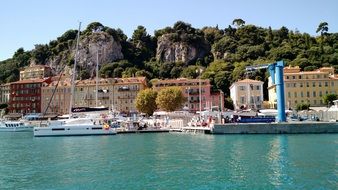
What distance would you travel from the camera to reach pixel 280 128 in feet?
175

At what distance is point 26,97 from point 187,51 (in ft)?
186

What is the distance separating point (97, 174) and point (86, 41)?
121 metres

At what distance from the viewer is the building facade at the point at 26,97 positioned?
373ft

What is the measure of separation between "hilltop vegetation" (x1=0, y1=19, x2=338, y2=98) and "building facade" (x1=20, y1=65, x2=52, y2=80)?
17.6 feet

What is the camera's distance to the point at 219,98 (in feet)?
332

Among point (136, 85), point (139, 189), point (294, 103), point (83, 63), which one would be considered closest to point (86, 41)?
point (83, 63)

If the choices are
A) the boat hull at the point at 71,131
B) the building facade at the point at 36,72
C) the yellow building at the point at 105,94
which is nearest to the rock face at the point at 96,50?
the building facade at the point at 36,72

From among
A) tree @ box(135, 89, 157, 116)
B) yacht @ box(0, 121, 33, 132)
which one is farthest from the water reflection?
yacht @ box(0, 121, 33, 132)

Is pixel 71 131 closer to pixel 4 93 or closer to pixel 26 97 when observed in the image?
pixel 26 97

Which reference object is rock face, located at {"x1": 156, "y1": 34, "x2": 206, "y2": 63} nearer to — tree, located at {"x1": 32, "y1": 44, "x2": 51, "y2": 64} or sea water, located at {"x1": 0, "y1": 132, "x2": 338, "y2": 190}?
tree, located at {"x1": 32, "y1": 44, "x2": 51, "y2": 64}

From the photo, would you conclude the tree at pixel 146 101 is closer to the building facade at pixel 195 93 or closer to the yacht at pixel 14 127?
the building facade at pixel 195 93

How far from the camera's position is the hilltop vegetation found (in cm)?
11600

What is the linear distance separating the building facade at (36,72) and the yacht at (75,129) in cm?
7964

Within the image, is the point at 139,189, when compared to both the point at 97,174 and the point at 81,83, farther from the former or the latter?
the point at 81,83
